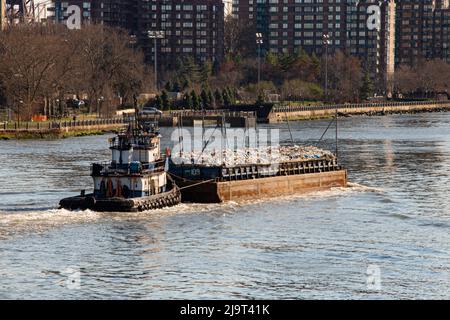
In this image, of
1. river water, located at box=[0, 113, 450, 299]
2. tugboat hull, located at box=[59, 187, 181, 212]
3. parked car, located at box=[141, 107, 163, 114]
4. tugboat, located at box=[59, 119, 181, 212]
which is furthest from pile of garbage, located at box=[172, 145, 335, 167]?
parked car, located at box=[141, 107, 163, 114]

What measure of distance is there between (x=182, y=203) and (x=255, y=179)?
22.4 ft

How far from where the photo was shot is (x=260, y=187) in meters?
80.2

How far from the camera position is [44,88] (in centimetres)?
15162

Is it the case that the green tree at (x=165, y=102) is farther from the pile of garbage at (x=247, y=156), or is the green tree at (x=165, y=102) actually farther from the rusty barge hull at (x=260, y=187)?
the rusty barge hull at (x=260, y=187)

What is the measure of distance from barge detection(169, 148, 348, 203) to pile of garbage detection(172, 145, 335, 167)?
1.92ft

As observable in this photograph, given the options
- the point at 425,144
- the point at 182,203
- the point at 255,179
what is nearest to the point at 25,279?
the point at 182,203

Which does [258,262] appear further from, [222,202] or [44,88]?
[44,88]

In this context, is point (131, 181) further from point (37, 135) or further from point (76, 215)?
point (37, 135)

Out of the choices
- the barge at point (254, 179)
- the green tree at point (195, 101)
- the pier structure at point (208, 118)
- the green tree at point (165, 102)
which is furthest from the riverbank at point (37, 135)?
the barge at point (254, 179)

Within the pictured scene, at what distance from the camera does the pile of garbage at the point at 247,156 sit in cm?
7944

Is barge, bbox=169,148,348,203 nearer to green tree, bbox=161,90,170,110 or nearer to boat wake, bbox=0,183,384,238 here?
boat wake, bbox=0,183,384,238

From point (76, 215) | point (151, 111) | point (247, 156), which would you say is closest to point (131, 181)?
point (76, 215)

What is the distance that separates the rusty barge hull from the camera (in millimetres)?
76062

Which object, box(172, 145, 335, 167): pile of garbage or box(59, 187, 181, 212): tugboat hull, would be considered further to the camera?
box(172, 145, 335, 167): pile of garbage
